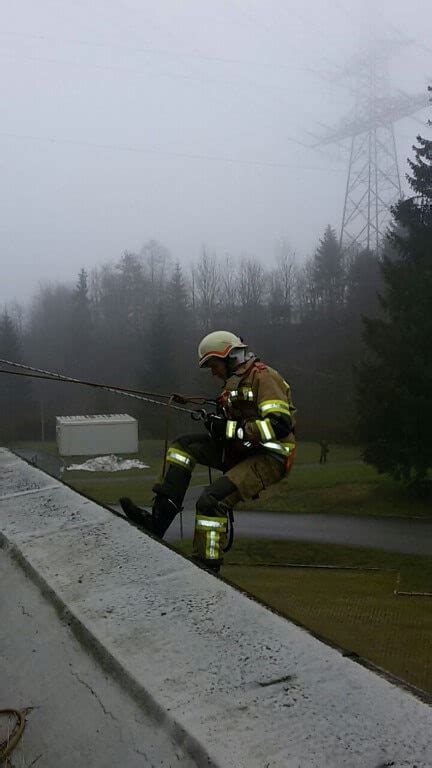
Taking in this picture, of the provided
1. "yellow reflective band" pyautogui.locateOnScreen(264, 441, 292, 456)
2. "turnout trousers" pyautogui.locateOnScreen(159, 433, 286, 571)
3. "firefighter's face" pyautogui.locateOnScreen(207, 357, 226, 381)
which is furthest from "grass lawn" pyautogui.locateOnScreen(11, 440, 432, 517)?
"yellow reflective band" pyautogui.locateOnScreen(264, 441, 292, 456)

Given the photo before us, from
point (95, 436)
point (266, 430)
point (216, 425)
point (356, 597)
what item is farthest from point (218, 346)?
point (95, 436)

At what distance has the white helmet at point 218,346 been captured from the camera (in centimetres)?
536

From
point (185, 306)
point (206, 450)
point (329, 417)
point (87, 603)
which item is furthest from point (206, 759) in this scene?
point (185, 306)

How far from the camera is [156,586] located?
3.43 meters

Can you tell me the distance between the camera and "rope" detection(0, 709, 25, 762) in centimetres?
235

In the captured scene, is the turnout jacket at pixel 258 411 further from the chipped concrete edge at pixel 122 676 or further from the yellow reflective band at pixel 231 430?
the chipped concrete edge at pixel 122 676

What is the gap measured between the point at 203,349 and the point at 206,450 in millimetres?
761

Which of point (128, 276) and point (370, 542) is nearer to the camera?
point (370, 542)

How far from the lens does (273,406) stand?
4922 millimetres

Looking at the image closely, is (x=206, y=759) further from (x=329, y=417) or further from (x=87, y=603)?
(x=329, y=417)

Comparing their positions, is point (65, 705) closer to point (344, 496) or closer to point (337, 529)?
point (337, 529)

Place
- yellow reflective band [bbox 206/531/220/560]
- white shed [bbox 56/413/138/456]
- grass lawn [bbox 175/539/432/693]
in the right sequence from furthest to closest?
white shed [bbox 56/413/138/456] → grass lawn [bbox 175/539/432/693] → yellow reflective band [bbox 206/531/220/560]

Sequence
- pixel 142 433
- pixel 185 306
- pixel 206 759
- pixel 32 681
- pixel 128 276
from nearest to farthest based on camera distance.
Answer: pixel 206 759, pixel 32 681, pixel 142 433, pixel 185 306, pixel 128 276

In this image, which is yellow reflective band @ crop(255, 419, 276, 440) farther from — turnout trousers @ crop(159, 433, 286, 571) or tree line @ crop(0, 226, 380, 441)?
tree line @ crop(0, 226, 380, 441)
